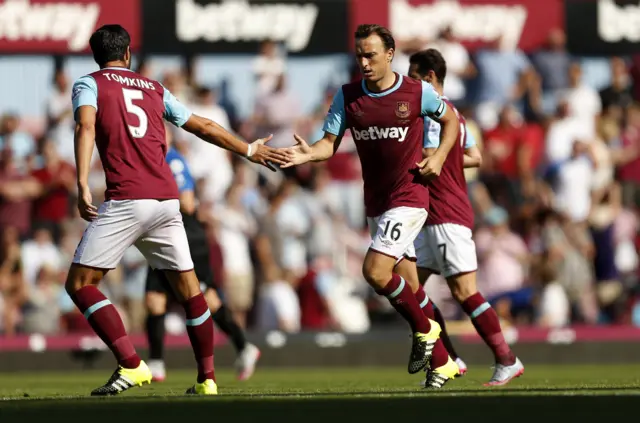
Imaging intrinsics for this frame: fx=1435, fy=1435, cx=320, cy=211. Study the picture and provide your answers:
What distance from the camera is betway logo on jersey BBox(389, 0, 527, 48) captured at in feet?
69.2

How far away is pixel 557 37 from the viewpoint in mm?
21172

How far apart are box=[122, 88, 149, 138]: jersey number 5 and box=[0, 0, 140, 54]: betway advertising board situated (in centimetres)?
1073

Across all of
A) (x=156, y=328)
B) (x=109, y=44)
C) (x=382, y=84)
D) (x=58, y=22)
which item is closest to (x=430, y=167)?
(x=382, y=84)

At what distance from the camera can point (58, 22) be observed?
67.1 feet

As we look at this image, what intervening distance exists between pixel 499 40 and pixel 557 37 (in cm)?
87

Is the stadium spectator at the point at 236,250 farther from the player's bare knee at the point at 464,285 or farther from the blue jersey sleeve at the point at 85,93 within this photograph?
the blue jersey sleeve at the point at 85,93

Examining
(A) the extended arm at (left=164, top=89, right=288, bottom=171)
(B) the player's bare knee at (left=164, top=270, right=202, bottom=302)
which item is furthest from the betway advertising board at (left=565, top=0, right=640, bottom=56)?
(B) the player's bare knee at (left=164, top=270, right=202, bottom=302)

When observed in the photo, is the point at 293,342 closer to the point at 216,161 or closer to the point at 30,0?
the point at 216,161

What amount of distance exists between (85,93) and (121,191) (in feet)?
2.33

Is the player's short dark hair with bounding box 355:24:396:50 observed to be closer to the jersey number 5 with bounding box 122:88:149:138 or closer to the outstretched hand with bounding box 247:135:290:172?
the outstretched hand with bounding box 247:135:290:172

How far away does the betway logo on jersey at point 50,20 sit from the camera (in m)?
20.4

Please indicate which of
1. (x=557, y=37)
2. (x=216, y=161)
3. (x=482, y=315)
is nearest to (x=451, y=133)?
(x=482, y=315)

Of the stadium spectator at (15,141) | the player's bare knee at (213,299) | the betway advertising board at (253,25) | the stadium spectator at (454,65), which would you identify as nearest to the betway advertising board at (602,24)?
the stadium spectator at (454,65)

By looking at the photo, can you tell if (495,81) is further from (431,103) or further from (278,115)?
(431,103)
